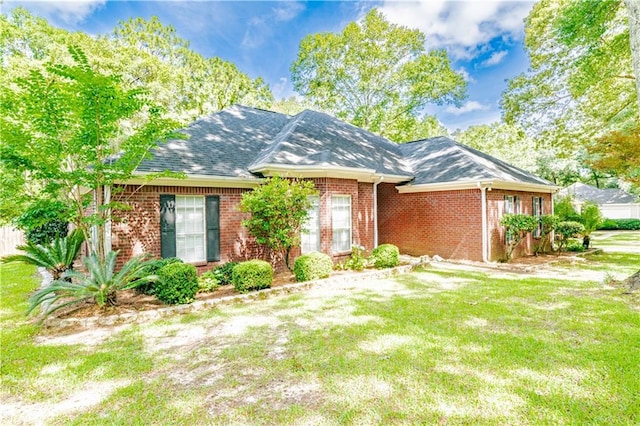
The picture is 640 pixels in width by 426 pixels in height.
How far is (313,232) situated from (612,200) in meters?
38.4

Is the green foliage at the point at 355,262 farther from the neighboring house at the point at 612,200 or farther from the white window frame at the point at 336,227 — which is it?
the neighboring house at the point at 612,200

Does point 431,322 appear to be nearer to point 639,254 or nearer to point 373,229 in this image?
point 373,229

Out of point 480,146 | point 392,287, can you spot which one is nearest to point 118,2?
point 392,287

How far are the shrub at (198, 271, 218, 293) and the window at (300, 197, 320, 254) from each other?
290 cm

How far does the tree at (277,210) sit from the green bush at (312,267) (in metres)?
0.56

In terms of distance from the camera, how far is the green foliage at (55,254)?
777 cm

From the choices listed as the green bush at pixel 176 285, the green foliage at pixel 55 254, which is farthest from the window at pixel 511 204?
the green foliage at pixel 55 254

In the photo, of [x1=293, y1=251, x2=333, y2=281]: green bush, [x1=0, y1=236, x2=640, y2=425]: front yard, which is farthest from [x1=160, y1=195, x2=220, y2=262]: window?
[x1=0, y1=236, x2=640, y2=425]: front yard

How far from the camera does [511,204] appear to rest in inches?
465

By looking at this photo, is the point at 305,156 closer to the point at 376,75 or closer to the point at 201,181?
the point at 201,181

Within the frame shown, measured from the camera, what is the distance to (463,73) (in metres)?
23.5

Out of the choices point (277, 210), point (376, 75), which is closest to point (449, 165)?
point (277, 210)

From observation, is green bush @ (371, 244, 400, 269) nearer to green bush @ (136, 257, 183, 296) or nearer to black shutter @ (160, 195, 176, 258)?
green bush @ (136, 257, 183, 296)

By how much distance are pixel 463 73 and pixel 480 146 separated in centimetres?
2021
